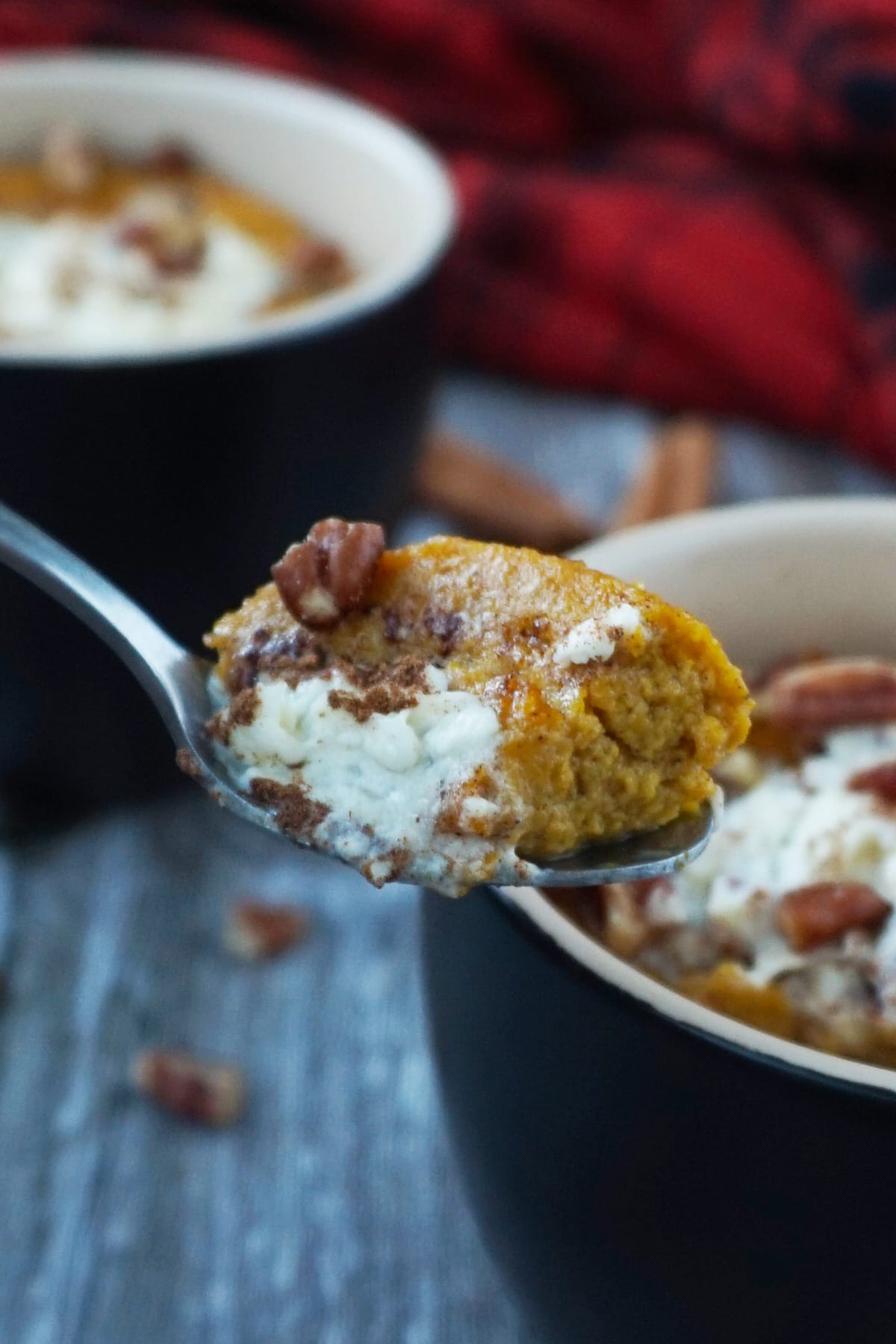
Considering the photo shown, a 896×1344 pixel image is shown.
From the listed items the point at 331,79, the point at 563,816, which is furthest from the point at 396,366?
the point at 331,79

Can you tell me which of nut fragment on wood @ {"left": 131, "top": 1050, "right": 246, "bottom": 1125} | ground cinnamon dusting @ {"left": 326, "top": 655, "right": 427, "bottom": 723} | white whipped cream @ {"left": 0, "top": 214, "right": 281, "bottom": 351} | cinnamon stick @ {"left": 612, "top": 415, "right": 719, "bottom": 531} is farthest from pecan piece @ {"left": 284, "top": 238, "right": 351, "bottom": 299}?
ground cinnamon dusting @ {"left": 326, "top": 655, "right": 427, "bottom": 723}

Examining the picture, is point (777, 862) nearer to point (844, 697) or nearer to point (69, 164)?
point (844, 697)

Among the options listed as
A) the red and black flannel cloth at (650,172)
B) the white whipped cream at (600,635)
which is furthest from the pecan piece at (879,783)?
the red and black flannel cloth at (650,172)

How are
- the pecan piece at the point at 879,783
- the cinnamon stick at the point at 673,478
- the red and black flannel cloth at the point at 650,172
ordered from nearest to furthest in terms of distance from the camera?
the pecan piece at the point at 879,783, the cinnamon stick at the point at 673,478, the red and black flannel cloth at the point at 650,172

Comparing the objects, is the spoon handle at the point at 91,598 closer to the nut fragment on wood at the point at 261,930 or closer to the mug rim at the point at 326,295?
the mug rim at the point at 326,295

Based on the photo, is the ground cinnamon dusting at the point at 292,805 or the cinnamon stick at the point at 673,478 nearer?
the ground cinnamon dusting at the point at 292,805

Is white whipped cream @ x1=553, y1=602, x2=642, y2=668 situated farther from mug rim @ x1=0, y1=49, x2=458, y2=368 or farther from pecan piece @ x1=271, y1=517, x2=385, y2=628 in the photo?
mug rim @ x1=0, y1=49, x2=458, y2=368
